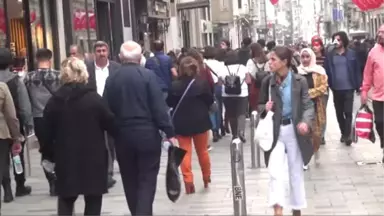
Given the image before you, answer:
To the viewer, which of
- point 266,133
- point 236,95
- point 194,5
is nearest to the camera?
point 266,133

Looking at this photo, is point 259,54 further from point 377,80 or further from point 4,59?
point 4,59

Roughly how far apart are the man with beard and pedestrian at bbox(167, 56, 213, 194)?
6.95 ft

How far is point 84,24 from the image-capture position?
2378 centimetres

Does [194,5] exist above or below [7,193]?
above

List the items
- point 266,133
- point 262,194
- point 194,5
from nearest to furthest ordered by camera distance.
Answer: point 266,133, point 262,194, point 194,5

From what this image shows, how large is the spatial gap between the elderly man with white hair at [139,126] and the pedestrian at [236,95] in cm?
768

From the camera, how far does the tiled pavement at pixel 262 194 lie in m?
10.7

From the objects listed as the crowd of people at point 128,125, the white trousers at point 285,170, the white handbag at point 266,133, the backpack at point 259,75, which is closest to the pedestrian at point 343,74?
the backpack at point 259,75

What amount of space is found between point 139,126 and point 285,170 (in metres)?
1.57

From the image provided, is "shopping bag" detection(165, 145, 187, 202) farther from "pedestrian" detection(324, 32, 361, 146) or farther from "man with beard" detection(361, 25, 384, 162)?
"pedestrian" detection(324, 32, 361, 146)

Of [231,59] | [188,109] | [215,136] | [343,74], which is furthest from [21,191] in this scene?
[215,136]

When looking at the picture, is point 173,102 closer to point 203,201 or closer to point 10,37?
point 203,201

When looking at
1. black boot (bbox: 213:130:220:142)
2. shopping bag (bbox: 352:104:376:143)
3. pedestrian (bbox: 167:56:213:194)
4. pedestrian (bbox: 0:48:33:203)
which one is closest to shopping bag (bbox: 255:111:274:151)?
pedestrian (bbox: 167:56:213:194)

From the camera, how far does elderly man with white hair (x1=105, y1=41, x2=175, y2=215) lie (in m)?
9.02
